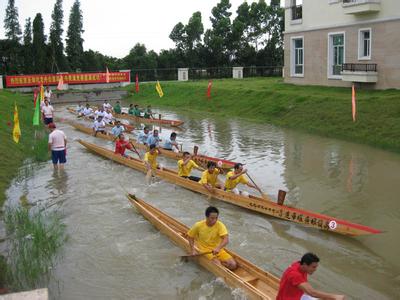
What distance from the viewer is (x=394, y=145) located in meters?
18.1

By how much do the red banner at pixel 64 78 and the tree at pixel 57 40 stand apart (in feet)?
21.0

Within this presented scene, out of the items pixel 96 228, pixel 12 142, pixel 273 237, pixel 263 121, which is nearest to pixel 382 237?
pixel 273 237

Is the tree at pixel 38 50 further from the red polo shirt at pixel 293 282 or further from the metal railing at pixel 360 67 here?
the red polo shirt at pixel 293 282

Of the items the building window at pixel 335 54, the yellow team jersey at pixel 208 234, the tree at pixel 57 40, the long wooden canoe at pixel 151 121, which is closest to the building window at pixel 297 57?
the building window at pixel 335 54

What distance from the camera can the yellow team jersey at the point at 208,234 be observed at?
8391mm

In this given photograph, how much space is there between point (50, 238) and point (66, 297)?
166cm

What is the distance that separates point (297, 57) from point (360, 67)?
7030mm

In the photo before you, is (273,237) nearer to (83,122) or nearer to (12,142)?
(12,142)

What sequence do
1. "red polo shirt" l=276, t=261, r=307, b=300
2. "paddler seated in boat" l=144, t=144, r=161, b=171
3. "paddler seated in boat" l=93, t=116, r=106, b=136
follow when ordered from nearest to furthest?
1. "red polo shirt" l=276, t=261, r=307, b=300
2. "paddler seated in boat" l=144, t=144, r=161, b=171
3. "paddler seated in boat" l=93, t=116, r=106, b=136

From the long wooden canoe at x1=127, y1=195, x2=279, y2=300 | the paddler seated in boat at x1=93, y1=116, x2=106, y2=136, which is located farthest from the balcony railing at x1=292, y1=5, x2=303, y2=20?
the long wooden canoe at x1=127, y1=195, x2=279, y2=300

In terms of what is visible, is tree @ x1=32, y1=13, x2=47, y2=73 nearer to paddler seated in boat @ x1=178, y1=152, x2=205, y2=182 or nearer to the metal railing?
the metal railing

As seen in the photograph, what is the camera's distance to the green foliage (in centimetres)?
793

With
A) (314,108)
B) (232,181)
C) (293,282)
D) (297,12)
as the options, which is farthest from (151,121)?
(293,282)

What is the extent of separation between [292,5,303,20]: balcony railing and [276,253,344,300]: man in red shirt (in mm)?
28012
